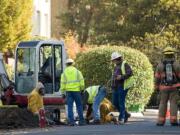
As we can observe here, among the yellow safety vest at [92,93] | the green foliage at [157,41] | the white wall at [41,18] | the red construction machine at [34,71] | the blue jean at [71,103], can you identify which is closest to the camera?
the blue jean at [71,103]

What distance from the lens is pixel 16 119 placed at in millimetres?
19547

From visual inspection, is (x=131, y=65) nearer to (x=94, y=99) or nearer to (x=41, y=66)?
(x=41, y=66)

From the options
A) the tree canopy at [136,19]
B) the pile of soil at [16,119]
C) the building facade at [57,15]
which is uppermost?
the building facade at [57,15]

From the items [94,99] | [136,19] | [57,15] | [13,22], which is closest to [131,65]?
[94,99]

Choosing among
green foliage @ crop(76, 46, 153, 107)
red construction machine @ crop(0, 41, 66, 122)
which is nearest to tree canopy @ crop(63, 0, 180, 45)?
green foliage @ crop(76, 46, 153, 107)

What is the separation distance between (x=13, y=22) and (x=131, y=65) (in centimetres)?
1220

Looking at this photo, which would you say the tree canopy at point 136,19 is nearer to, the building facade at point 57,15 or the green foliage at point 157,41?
the green foliage at point 157,41

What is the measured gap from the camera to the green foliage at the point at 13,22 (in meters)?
37.9

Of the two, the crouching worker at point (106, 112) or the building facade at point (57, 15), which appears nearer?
the crouching worker at point (106, 112)

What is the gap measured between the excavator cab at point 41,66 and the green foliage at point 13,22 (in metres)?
12.7

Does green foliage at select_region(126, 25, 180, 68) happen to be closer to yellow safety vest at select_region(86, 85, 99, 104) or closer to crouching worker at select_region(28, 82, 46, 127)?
yellow safety vest at select_region(86, 85, 99, 104)

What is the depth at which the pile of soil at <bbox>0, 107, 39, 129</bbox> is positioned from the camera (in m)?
19.3

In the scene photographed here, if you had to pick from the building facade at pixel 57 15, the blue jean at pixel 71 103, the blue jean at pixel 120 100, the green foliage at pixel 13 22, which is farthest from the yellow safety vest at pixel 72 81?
the building facade at pixel 57 15

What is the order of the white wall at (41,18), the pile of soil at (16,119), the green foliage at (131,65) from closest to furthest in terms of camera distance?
the pile of soil at (16,119)
the green foliage at (131,65)
the white wall at (41,18)
